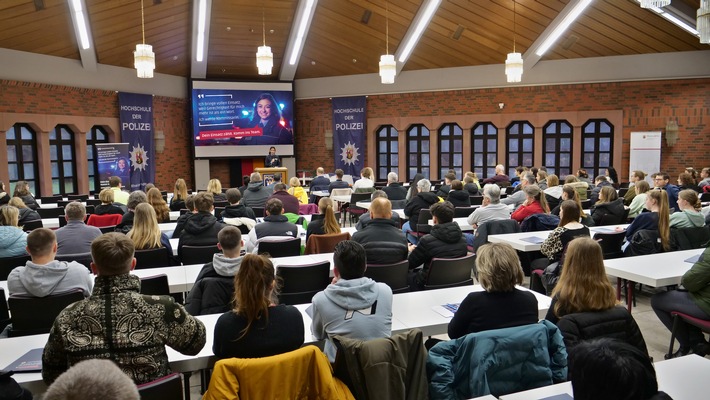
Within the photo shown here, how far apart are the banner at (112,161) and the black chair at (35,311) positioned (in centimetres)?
1089

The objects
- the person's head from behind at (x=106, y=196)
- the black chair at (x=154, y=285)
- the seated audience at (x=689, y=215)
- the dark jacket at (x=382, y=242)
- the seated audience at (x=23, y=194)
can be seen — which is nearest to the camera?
the black chair at (x=154, y=285)

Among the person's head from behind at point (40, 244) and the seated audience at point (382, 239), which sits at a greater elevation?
the person's head from behind at point (40, 244)

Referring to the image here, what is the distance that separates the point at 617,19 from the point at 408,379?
514 inches

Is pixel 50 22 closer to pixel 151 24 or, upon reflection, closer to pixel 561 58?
pixel 151 24

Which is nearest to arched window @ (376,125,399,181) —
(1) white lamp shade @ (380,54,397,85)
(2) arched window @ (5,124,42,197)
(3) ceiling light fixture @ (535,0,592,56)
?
(3) ceiling light fixture @ (535,0,592,56)

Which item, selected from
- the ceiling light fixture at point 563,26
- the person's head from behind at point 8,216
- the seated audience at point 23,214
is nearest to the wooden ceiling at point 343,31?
the ceiling light fixture at point 563,26

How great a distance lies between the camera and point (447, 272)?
4691mm

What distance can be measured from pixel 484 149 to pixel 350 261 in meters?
14.3

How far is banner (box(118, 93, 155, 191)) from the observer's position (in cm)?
1508

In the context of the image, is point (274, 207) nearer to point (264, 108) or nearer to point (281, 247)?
point (281, 247)

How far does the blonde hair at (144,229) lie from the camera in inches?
205

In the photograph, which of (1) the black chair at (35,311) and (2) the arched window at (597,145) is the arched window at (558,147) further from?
(1) the black chair at (35,311)

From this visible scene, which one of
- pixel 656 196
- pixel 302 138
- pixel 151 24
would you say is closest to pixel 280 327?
pixel 656 196

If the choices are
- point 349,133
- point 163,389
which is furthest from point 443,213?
point 349,133
